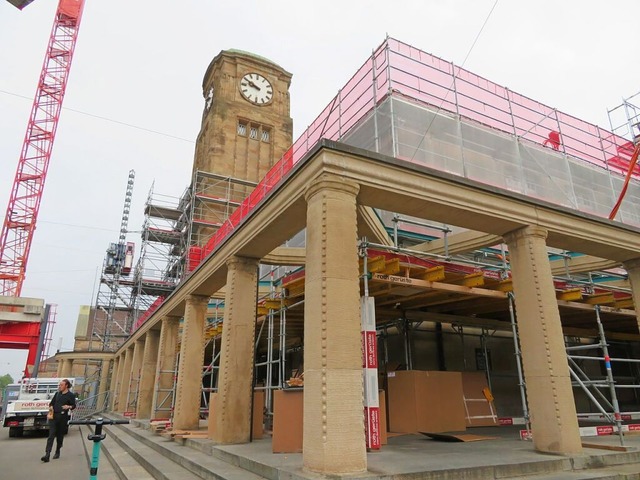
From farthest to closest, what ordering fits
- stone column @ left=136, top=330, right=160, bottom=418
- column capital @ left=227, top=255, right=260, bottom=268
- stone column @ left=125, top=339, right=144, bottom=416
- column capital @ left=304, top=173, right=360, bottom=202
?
1. stone column @ left=125, top=339, right=144, bottom=416
2. stone column @ left=136, top=330, right=160, bottom=418
3. column capital @ left=227, top=255, right=260, bottom=268
4. column capital @ left=304, top=173, right=360, bottom=202

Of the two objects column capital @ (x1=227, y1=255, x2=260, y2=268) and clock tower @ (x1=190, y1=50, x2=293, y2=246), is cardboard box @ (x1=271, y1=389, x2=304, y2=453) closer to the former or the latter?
column capital @ (x1=227, y1=255, x2=260, y2=268)

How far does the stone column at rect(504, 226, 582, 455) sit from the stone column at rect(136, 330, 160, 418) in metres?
17.4

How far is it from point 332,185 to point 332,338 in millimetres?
2243

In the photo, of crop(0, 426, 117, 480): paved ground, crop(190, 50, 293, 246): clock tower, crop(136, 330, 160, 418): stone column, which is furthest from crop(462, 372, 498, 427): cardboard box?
crop(190, 50, 293, 246): clock tower

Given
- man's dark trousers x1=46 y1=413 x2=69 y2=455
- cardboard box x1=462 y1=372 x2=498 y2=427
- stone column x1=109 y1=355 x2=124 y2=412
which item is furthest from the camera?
stone column x1=109 y1=355 x2=124 y2=412

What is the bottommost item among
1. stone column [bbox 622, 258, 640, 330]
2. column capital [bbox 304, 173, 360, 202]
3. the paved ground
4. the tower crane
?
the paved ground

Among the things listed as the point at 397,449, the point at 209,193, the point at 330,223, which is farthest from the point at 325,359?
the point at 209,193

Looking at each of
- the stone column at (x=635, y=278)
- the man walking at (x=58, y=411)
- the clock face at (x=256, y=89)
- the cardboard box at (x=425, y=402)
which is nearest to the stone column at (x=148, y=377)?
the man walking at (x=58, y=411)

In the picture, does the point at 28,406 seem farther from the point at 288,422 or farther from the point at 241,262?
the point at 288,422

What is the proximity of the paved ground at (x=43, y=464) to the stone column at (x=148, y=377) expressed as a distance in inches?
236

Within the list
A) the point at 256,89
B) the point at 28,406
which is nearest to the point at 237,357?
the point at 28,406

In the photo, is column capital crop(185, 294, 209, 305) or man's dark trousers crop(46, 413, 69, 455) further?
column capital crop(185, 294, 209, 305)

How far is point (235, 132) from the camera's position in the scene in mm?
41094

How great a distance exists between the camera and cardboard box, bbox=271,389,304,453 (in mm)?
7965
